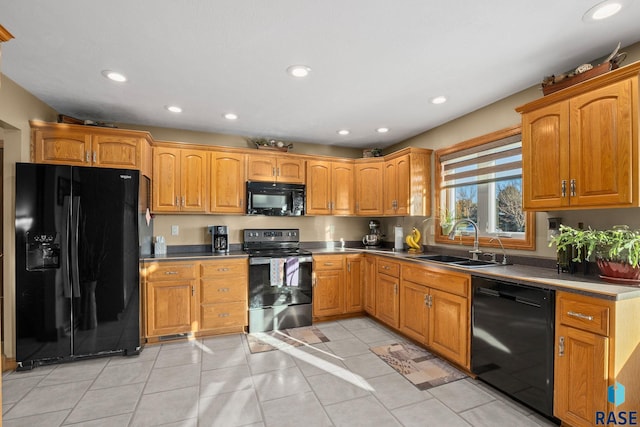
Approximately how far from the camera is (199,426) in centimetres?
191

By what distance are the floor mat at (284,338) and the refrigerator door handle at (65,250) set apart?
1.76m

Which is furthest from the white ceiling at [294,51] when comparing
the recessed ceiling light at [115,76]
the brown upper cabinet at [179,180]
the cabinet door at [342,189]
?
the cabinet door at [342,189]

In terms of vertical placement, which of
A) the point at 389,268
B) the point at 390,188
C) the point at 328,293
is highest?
the point at 390,188

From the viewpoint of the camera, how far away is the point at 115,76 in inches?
95.3

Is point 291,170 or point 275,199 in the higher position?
point 291,170

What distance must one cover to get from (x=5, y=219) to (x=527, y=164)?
174 inches

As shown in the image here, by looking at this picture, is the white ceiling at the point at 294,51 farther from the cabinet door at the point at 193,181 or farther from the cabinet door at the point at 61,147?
the cabinet door at the point at 193,181

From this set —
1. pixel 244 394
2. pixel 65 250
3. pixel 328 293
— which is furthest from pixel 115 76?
pixel 328 293

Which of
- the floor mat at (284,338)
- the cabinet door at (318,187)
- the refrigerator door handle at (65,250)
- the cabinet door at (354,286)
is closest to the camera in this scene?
the refrigerator door handle at (65,250)

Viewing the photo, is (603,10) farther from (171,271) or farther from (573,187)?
(171,271)

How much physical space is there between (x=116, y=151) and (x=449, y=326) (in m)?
3.65

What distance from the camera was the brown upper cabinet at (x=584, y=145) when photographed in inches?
70.3

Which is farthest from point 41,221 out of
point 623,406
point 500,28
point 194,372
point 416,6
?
point 623,406

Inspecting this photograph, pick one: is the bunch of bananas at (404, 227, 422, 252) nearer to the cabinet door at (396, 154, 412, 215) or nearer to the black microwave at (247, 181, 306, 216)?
the cabinet door at (396, 154, 412, 215)
